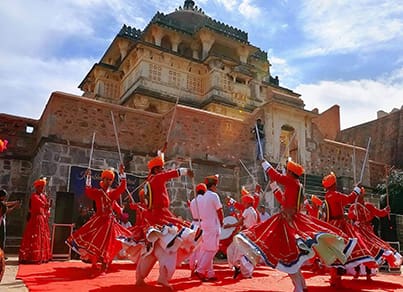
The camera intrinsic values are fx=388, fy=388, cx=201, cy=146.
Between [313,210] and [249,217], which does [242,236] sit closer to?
[249,217]

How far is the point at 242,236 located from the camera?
4.80 m

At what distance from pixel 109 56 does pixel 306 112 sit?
48.9ft

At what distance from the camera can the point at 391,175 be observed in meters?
17.8

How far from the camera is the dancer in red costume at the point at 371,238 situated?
20.2 feet

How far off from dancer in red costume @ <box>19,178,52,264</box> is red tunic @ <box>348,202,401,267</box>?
609cm

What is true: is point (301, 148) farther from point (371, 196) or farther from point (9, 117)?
point (9, 117)

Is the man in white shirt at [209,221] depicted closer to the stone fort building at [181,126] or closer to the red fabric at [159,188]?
the stone fort building at [181,126]

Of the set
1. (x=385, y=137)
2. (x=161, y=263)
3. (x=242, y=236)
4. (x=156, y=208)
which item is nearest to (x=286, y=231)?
(x=242, y=236)

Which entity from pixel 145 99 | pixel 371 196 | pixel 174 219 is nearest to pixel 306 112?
pixel 371 196

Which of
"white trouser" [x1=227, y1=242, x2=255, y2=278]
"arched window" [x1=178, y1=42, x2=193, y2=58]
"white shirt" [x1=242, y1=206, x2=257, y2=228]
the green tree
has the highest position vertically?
"arched window" [x1=178, y1=42, x2=193, y2=58]

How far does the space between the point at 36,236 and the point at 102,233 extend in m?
2.25

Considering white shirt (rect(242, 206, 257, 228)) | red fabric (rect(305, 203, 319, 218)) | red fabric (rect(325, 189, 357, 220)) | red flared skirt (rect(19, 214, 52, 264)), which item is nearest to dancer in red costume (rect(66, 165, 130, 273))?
red flared skirt (rect(19, 214, 52, 264))

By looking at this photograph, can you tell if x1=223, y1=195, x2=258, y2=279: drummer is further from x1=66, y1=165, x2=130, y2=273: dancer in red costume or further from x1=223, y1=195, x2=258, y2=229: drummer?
x1=66, y1=165, x2=130, y2=273: dancer in red costume

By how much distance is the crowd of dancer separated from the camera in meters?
4.59
